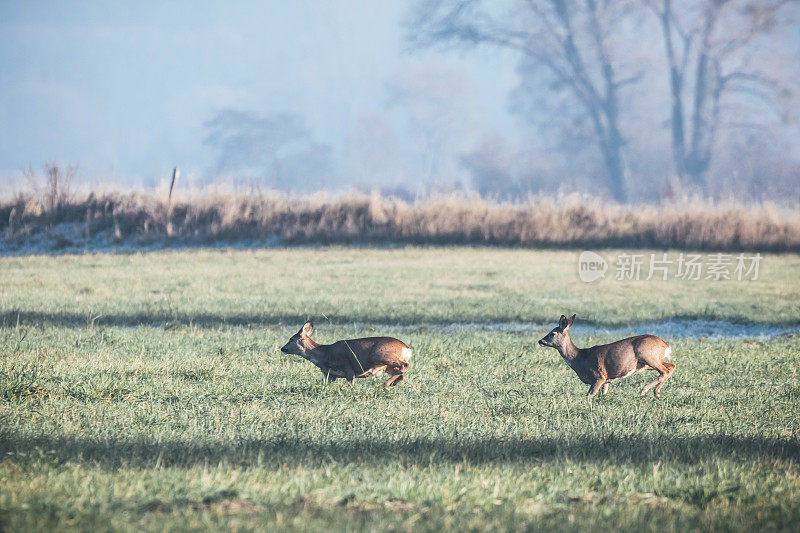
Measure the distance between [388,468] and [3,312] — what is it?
29.1 ft

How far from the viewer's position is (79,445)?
5.28 m

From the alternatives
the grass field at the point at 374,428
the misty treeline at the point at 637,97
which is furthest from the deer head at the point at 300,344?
the misty treeline at the point at 637,97

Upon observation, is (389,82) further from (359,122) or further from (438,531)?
(438,531)

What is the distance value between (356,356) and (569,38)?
63.0 m

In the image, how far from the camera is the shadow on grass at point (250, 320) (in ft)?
36.9

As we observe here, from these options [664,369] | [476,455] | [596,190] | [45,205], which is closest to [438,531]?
[476,455]

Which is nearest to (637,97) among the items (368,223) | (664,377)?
(368,223)

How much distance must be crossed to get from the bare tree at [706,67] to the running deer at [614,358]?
59.8 m

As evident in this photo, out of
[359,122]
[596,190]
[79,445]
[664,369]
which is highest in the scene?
[359,122]

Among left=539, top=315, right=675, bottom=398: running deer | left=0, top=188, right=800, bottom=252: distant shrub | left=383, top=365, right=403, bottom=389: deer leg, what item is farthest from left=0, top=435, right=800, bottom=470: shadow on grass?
left=0, top=188, right=800, bottom=252: distant shrub

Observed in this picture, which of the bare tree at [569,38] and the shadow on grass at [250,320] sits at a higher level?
the bare tree at [569,38]

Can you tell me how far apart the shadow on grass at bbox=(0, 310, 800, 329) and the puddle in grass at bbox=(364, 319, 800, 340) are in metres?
0.10

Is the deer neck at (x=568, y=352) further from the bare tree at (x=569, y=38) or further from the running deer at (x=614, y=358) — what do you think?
the bare tree at (x=569, y=38)

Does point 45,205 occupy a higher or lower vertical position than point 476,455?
higher
